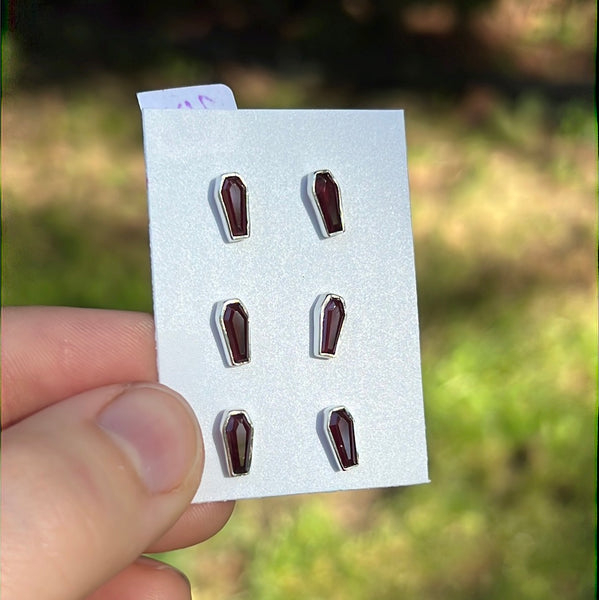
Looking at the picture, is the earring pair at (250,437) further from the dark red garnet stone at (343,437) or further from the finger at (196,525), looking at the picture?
the finger at (196,525)

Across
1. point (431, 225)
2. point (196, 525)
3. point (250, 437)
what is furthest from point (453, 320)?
point (250, 437)

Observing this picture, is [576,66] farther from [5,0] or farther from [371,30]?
[5,0]

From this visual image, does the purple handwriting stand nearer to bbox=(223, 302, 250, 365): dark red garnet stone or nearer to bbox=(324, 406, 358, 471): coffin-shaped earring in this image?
bbox=(223, 302, 250, 365): dark red garnet stone

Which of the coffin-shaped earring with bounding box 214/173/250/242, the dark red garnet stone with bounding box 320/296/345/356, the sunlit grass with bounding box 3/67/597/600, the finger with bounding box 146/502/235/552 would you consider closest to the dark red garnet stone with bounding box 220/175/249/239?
the coffin-shaped earring with bounding box 214/173/250/242

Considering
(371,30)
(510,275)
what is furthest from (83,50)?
(510,275)

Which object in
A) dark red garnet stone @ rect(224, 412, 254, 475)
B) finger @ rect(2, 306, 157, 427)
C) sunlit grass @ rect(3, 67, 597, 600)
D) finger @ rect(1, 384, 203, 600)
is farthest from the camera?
sunlit grass @ rect(3, 67, 597, 600)

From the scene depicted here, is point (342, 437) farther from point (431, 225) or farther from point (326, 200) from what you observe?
point (431, 225)
